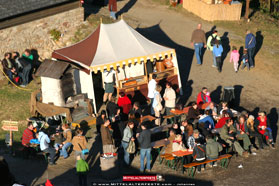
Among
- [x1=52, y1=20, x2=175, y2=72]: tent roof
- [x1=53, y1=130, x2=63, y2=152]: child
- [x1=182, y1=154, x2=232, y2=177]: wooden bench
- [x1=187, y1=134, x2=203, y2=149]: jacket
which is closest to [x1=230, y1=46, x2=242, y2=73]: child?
[x1=52, y1=20, x2=175, y2=72]: tent roof

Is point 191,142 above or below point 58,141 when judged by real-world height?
above

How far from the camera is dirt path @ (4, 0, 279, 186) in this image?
16547mm

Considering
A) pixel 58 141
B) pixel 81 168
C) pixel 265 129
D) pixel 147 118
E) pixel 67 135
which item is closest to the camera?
pixel 81 168

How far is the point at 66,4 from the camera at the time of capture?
25.6 m

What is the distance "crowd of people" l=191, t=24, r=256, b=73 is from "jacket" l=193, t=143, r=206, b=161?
7545 millimetres

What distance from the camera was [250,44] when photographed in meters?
23.4

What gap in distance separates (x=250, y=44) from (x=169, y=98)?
5804mm

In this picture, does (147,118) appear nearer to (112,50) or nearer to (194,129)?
(194,129)

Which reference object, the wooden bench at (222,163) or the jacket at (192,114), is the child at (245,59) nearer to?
the jacket at (192,114)

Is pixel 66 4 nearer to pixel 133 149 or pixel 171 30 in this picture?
pixel 171 30

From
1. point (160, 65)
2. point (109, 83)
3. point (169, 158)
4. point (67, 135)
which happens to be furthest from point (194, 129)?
point (160, 65)

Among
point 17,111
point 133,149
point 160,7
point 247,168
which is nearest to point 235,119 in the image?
point 247,168

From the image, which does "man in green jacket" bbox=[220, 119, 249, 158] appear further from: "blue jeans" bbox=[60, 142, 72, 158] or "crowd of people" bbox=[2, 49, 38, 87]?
"crowd of people" bbox=[2, 49, 38, 87]

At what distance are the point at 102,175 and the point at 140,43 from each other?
21.1 feet
